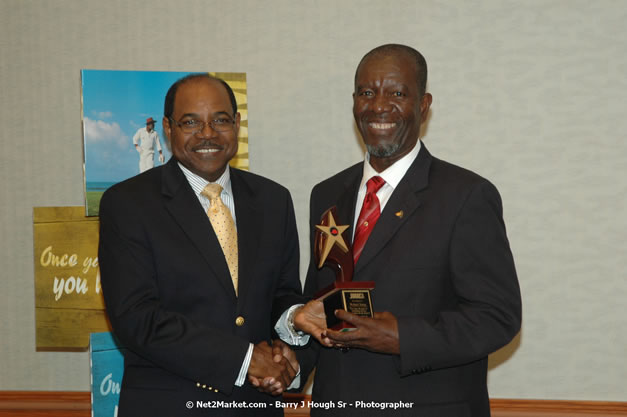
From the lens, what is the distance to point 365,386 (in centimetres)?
211

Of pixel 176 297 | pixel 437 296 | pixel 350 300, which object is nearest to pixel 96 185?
pixel 176 297

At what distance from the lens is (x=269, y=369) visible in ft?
7.39

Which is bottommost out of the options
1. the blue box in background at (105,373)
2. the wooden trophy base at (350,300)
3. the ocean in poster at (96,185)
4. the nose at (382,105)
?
the blue box in background at (105,373)

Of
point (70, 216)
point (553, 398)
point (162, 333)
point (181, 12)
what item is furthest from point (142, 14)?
point (553, 398)

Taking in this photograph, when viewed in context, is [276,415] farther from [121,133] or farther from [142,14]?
[142,14]

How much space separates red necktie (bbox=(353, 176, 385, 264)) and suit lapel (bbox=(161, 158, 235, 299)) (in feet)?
1.59

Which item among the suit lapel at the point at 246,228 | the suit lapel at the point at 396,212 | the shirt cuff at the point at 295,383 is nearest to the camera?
the suit lapel at the point at 396,212

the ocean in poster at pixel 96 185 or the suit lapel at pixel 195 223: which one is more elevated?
the ocean in poster at pixel 96 185

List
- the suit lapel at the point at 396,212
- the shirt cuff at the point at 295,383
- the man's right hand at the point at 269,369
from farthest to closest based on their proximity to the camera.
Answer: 1. the shirt cuff at the point at 295,383
2. the man's right hand at the point at 269,369
3. the suit lapel at the point at 396,212

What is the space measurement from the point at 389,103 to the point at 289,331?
91 cm

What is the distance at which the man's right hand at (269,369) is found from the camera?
2.22 m

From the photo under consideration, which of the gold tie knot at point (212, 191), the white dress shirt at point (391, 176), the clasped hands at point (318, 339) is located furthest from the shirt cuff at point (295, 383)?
the gold tie knot at point (212, 191)

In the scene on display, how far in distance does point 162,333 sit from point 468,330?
1.01 metres

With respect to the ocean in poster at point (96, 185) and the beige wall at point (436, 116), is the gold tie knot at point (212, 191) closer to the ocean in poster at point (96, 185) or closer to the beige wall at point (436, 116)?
the ocean in poster at point (96, 185)
